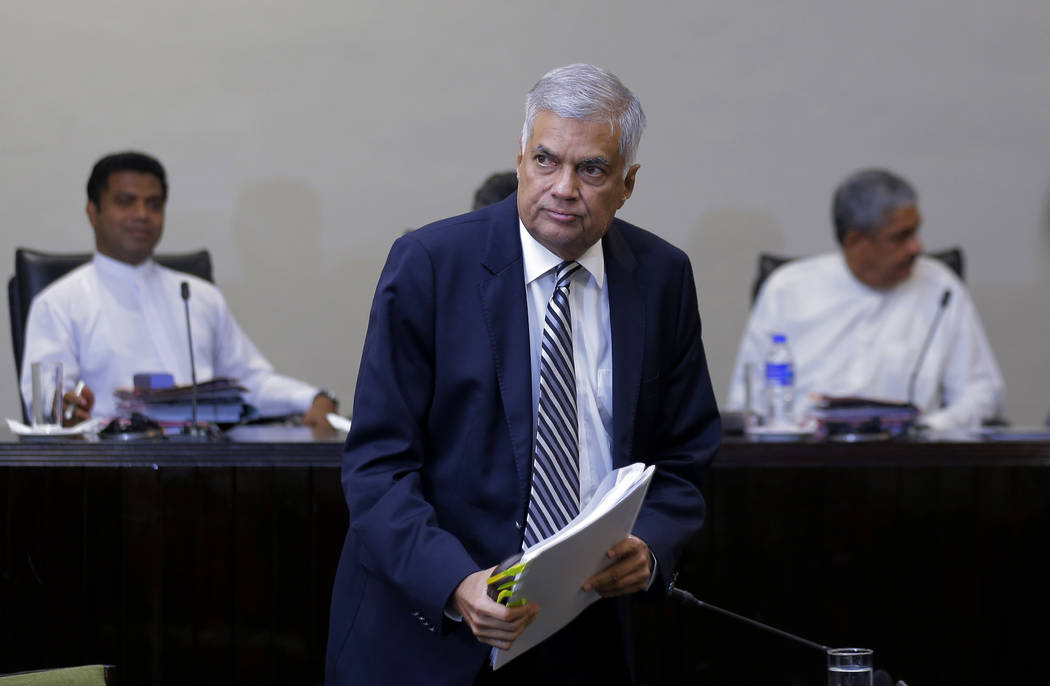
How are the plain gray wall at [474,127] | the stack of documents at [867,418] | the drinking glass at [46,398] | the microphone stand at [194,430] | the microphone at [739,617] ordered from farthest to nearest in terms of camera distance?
the plain gray wall at [474,127], the stack of documents at [867,418], the drinking glass at [46,398], the microphone stand at [194,430], the microphone at [739,617]

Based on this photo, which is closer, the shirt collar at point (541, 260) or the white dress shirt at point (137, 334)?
the shirt collar at point (541, 260)

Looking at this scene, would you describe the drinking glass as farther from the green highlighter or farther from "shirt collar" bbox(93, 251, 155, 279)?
the green highlighter

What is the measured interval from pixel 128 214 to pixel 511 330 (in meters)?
2.92

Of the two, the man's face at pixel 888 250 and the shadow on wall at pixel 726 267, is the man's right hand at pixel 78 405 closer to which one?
the man's face at pixel 888 250

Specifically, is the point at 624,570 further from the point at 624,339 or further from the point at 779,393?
the point at 779,393

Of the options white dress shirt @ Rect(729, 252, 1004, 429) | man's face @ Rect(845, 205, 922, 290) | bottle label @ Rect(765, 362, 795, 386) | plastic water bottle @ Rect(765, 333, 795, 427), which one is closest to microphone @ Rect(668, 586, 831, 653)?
plastic water bottle @ Rect(765, 333, 795, 427)

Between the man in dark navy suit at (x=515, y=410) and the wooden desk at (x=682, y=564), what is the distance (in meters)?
0.96

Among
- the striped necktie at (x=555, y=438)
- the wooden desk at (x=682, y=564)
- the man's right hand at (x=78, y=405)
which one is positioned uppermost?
the striped necktie at (x=555, y=438)

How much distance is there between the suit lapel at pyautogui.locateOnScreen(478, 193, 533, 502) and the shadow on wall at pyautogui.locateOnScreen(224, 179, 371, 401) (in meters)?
3.73

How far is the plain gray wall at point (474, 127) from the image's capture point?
5.02 m

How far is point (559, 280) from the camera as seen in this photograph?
1505mm

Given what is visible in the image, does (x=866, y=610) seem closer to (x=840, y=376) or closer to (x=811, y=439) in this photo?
(x=811, y=439)

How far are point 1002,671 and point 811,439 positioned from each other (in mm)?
646

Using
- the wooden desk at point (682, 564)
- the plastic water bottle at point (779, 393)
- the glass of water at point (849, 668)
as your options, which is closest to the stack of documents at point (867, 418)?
the plastic water bottle at point (779, 393)
